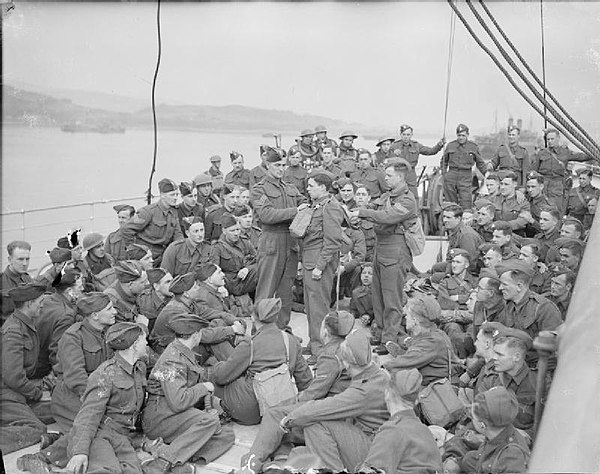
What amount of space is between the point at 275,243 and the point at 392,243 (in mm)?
950

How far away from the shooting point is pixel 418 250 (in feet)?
18.3

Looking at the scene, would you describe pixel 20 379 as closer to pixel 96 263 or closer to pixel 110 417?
pixel 110 417

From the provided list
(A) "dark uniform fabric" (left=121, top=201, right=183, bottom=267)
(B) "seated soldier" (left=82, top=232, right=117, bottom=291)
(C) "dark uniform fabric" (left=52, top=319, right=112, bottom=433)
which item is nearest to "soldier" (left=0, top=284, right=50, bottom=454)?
(C) "dark uniform fabric" (left=52, top=319, right=112, bottom=433)

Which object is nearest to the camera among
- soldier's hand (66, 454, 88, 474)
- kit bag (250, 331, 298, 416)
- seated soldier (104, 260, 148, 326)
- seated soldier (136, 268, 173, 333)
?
soldier's hand (66, 454, 88, 474)

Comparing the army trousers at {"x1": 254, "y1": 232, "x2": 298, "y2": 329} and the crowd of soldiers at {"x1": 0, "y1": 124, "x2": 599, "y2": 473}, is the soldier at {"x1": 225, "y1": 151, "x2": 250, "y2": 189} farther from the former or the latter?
the army trousers at {"x1": 254, "y1": 232, "x2": 298, "y2": 329}

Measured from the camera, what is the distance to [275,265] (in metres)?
5.86

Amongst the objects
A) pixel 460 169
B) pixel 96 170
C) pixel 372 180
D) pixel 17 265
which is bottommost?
pixel 96 170

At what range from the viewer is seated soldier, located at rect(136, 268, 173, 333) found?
4.96 m

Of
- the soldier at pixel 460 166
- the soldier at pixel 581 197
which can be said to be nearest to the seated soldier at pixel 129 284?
the soldier at pixel 581 197

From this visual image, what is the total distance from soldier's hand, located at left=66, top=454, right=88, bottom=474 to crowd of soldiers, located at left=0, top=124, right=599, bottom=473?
0.05 feet

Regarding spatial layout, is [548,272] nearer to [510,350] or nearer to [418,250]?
[418,250]

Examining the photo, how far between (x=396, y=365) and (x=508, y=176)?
13.2ft

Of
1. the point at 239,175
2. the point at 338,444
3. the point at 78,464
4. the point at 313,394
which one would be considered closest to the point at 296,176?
the point at 239,175

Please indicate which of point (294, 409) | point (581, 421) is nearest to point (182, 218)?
point (294, 409)
